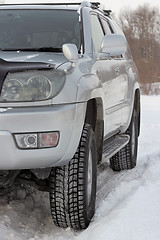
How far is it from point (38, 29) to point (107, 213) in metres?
1.65

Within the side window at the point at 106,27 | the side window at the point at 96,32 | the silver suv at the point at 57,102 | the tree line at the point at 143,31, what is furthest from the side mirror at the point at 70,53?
the tree line at the point at 143,31

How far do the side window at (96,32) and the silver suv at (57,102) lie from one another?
23 mm

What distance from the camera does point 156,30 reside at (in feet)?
132

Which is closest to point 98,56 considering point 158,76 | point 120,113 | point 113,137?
point 120,113

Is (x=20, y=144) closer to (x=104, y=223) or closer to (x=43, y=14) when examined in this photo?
(x=104, y=223)

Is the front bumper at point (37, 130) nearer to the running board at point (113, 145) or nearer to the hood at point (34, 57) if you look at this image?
the hood at point (34, 57)

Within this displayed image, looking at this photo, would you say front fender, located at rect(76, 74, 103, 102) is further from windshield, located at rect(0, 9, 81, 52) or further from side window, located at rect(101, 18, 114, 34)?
side window, located at rect(101, 18, 114, 34)

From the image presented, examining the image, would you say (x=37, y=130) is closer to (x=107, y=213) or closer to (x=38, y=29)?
Answer: (x=107, y=213)

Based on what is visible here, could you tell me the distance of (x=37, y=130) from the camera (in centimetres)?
275

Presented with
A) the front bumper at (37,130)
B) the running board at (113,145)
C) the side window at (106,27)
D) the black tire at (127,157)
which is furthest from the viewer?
the black tire at (127,157)

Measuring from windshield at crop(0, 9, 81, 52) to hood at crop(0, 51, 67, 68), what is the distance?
372mm

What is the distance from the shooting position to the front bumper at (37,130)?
2711 millimetres

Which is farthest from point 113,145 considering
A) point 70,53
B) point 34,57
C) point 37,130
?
point 37,130

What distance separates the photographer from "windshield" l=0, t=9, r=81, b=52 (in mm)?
3770
